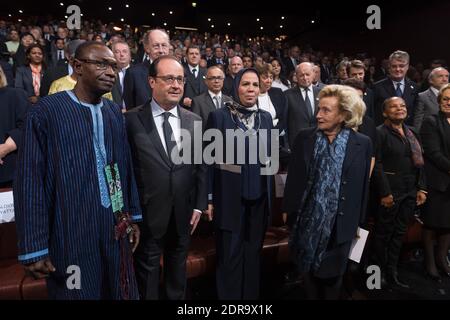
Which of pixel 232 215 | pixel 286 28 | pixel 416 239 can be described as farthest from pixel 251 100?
pixel 286 28

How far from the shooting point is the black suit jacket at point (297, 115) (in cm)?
378

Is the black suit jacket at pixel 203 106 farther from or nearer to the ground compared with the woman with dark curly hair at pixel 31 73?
nearer to the ground

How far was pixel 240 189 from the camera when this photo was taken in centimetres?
232

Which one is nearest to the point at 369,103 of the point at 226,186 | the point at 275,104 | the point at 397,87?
the point at 397,87

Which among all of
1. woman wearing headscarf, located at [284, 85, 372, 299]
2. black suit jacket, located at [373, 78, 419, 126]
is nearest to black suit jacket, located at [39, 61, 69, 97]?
woman wearing headscarf, located at [284, 85, 372, 299]

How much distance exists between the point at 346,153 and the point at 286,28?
15.7 meters

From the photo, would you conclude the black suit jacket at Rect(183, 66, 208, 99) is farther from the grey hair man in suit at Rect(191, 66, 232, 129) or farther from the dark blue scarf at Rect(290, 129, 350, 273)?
the dark blue scarf at Rect(290, 129, 350, 273)

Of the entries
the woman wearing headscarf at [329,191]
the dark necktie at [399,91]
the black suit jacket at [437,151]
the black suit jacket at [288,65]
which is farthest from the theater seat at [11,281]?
the black suit jacket at [288,65]

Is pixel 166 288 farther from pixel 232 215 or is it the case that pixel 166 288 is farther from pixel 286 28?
pixel 286 28

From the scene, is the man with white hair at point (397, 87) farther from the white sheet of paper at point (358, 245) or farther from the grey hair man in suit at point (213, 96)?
the white sheet of paper at point (358, 245)

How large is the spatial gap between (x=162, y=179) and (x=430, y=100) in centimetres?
322

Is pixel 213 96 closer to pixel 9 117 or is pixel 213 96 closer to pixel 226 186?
pixel 226 186

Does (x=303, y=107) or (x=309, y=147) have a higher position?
(x=303, y=107)

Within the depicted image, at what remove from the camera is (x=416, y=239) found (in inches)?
145
